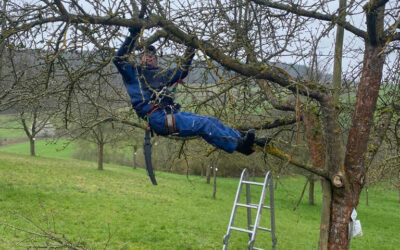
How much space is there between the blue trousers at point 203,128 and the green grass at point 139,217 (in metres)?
2.53

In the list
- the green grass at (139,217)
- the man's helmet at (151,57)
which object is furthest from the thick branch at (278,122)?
the green grass at (139,217)

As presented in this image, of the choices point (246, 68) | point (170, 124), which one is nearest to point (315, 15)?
point (246, 68)

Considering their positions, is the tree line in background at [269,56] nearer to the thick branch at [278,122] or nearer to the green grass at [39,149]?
the thick branch at [278,122]

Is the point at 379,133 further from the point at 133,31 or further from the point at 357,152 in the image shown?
the point at 133,31

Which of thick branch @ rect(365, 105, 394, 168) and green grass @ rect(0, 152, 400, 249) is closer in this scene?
thick branch @ rect(365, 105, 394, 168)

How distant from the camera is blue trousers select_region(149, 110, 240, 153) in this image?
13.4 feet

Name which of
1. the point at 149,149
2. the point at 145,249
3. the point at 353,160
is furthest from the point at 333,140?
the point at 145,249

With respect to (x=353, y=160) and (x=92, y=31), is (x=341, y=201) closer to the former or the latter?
(x=353, y=160)

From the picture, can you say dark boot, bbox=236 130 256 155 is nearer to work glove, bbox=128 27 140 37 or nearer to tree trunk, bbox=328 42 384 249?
tree trunk, bbox=328 42 384 249

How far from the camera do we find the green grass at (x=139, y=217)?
9148 mm

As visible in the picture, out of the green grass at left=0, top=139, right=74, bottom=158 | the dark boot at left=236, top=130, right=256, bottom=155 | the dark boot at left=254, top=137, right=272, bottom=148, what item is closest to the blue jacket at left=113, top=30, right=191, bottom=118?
the dark boot at left=236, top=130, right=256, bottom=155

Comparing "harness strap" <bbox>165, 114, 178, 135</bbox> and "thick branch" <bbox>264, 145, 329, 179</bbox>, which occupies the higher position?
"harness strap" <bbox>165, 114, 178, 135</bbox>

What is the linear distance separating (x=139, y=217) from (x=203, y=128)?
8420mm

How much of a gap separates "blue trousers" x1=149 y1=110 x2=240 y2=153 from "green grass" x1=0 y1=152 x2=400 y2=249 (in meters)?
2.53
